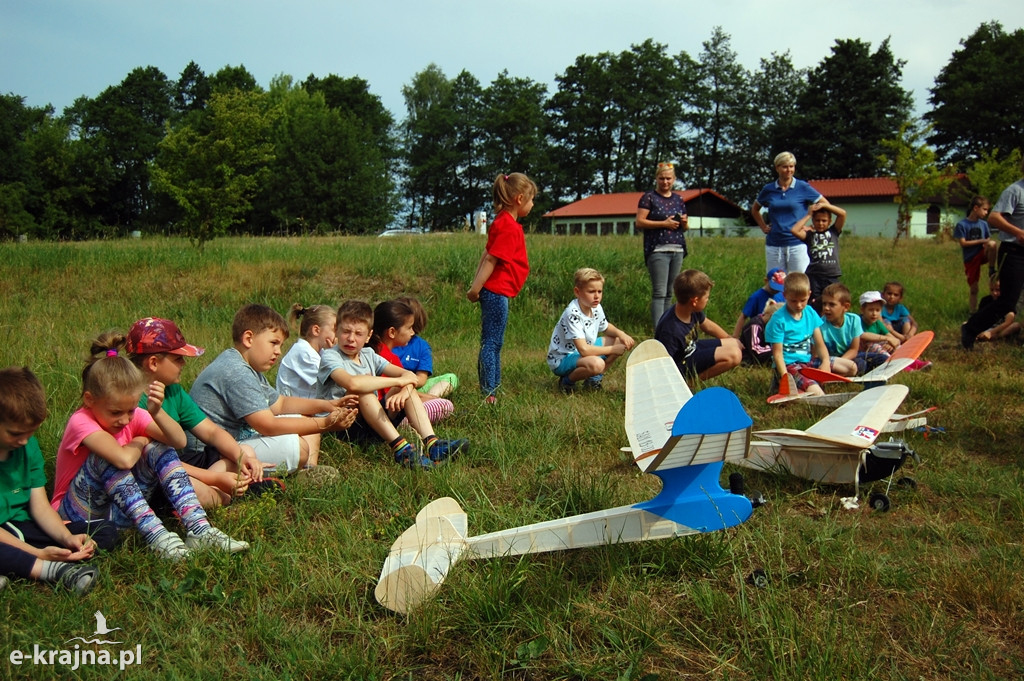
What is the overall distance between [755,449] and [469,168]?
68.6 m

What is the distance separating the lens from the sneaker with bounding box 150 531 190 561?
2.63 meters

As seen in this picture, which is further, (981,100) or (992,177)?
(981,100)

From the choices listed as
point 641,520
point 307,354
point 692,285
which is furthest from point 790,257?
point 641,520

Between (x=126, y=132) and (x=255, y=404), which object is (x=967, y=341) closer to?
(x=255, y=404)

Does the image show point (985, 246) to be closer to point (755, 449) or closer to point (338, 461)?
point (755, 449)

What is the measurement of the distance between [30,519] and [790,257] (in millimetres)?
6789

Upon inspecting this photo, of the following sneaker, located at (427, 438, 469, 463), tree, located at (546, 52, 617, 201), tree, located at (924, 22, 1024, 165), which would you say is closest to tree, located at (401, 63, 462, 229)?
tree, located at (546, 52, 617, 201)

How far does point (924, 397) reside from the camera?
5020 millimetres

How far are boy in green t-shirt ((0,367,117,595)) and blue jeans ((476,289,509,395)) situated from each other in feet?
9.23

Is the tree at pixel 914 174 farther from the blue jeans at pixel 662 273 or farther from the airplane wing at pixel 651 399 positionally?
the airplane wing at pixel 651 399

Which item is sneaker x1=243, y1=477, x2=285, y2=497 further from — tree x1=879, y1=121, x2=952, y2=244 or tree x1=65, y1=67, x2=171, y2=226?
tree x1=65, y1=67, x2=171, y2=226

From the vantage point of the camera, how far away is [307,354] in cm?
425

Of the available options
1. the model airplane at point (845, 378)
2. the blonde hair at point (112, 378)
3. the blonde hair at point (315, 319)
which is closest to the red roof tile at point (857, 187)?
the model airplane at point (845, 378)

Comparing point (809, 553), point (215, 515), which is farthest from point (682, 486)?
point (215, 515)
